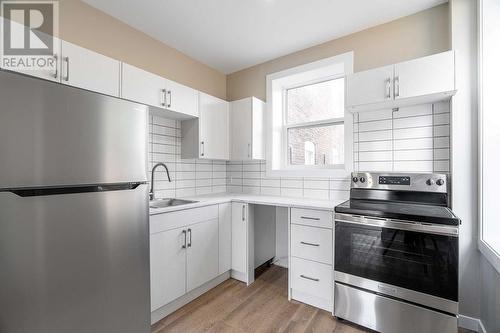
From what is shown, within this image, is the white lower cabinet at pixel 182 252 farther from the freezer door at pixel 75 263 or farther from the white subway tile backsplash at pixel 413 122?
the white subway tile backsplash at pixel 413 122

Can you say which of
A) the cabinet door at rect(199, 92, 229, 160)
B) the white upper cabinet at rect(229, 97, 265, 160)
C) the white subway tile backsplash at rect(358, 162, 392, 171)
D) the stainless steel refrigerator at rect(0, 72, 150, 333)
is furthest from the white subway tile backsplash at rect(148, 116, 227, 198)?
the white subway tile backsplash at rect(358, 162, 392, 171)

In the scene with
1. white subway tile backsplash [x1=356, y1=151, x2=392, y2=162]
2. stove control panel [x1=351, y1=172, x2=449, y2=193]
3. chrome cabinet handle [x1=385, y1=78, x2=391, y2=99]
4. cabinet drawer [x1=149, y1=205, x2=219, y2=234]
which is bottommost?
cabinet drawer [x1=149, y1=205, x2=219, y2=234]

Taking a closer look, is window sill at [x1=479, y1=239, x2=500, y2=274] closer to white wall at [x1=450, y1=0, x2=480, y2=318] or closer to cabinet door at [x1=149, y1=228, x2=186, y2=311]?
white wall at [x1=450, y1=0, x2=480, y2=318]

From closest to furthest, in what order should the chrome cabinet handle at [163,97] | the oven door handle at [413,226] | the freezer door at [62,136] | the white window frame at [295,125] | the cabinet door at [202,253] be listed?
the freezer door at [62,136] < the oven door handle at [413,226] < the cabinet door at [202,253] < the chrome cabinet handle at [163,97] < the white window frame at [295,125]

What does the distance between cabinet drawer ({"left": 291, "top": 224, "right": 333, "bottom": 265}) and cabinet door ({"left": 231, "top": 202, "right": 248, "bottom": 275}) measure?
20.7 inches

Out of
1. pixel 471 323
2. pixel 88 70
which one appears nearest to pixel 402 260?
pixel 471 323

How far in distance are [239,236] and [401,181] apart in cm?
159

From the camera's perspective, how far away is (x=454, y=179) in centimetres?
173

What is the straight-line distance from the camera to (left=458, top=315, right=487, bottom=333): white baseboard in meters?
1.67

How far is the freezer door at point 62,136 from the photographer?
986mm

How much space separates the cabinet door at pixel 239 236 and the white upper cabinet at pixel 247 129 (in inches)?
26.1

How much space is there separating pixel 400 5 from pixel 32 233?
2.95m

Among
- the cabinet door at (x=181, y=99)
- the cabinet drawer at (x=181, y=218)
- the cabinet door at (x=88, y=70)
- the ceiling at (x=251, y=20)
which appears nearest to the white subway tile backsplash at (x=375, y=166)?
the ceiling at (x=251, y=20)

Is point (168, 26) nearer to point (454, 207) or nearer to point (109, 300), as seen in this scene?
point (109, 300)
